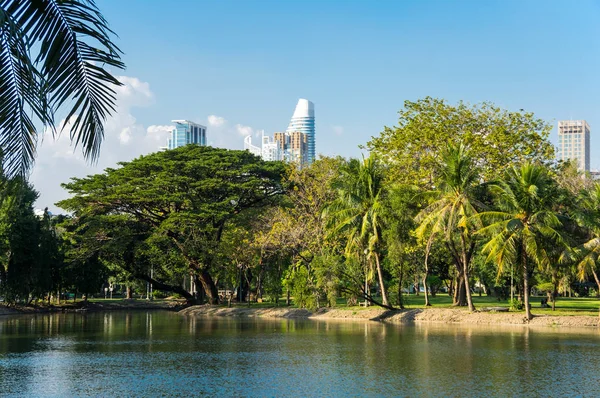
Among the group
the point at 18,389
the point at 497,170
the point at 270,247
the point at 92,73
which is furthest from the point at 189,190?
the point at 92,73

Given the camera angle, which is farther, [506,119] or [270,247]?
[270,247]

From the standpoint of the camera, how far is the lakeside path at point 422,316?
120 ft

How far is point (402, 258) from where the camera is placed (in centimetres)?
4372

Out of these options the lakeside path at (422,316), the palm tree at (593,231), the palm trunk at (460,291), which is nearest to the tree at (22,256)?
the lakeside path at (422,316)

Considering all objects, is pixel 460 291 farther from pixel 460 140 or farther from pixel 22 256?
pixel 22 256

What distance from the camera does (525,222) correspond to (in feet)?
119

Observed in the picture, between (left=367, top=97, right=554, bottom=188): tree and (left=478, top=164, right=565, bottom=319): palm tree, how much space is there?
6139 mm

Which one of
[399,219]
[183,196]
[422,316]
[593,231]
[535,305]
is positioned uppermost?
[183,196]

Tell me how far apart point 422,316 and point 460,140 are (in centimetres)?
1106

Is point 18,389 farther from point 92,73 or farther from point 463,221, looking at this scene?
point 463,221

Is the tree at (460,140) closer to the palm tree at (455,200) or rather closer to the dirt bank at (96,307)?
the palm tree at (455,200)

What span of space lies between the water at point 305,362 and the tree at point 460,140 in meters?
12.0

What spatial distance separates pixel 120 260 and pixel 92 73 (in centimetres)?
5335

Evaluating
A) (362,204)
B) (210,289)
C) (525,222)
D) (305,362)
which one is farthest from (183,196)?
(305,362)
